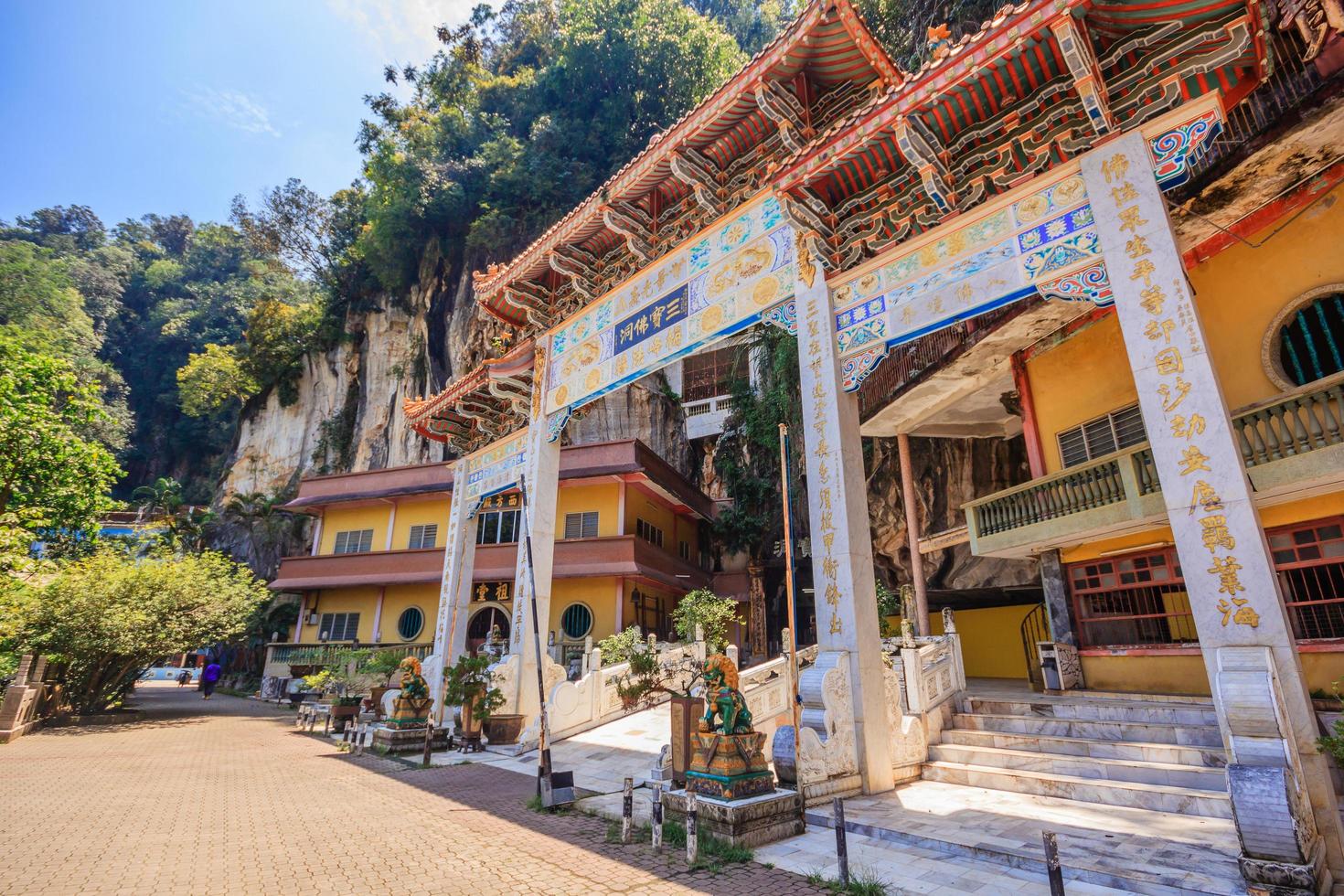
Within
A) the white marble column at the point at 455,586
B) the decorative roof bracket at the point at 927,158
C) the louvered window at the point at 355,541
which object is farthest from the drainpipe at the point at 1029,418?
the louvered window at the point at 355,541

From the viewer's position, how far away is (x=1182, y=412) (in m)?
5.17

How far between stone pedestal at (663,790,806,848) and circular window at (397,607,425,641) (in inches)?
807

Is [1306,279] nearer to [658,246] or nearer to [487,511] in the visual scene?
[658,246]

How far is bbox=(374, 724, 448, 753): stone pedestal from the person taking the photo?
11422 millimetres

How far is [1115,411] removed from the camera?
11.1 metres

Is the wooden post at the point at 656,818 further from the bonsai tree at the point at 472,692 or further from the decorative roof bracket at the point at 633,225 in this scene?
the decorative roof bracket at the point at 633,225

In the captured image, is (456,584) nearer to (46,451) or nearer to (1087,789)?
(46,451)

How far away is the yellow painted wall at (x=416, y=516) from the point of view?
24797mm

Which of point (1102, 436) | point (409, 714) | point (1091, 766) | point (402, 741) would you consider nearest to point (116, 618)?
point (409, 714)

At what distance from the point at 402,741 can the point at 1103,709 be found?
11.4m

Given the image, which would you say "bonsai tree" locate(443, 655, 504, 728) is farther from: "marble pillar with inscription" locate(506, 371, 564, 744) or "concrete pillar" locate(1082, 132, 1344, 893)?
"concrete pillar" locate(1082, 132, 1344, 893)

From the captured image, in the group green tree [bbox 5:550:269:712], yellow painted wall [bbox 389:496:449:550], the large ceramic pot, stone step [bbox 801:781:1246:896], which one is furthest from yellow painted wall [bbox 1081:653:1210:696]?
yellow painted wall [bbox 389:496:449:550]

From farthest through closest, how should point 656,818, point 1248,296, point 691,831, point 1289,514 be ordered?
1. point 1248,296
2. point 1289,514
3. point 656,818
4. point 691,831

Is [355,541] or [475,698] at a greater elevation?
[355,541]
